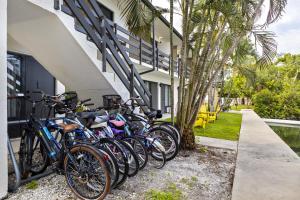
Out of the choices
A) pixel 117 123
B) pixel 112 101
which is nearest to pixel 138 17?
pixel 112 101

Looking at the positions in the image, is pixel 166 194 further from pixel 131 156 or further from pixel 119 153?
pixel 119 153

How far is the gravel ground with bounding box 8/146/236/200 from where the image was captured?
338 centimetres

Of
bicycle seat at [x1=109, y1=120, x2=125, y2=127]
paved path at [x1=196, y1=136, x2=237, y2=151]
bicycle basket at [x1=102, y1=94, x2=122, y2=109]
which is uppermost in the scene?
bicycle basket at [x1=102, y1=94, x2=122, y2=109]

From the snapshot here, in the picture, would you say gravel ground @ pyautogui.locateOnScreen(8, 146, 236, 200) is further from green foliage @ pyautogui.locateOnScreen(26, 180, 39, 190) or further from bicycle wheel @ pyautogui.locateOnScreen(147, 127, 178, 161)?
bicycle wheel @ pyautogui.locateOnScreen(147, 127, 178, 161)

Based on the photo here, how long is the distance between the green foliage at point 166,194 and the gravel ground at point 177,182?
0.06 metres

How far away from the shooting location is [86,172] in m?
3.21

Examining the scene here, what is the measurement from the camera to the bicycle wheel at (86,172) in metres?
3.08

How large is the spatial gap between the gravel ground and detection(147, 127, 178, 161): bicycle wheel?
0.76 ft

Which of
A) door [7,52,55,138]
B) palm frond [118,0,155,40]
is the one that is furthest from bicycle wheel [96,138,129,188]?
palm frond [118,0,155,40]

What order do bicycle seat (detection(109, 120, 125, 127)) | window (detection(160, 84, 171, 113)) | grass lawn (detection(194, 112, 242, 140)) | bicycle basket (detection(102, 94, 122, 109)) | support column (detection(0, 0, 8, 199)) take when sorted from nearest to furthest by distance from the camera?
support column (detection(0, 0, 8, 199)) → bicycle seat (detection(109, 120, 125, 127)) → bicycle basket (detection(102, 94, 122, 109)) → grass lawn (detection(194, 112, 242, 140)) → window (detection(160, 84, 171, 113))

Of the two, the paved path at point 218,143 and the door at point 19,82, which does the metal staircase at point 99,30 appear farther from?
the paved path at point 218,143

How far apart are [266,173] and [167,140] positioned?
1926 millimetres

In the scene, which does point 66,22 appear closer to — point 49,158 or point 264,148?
point 49,158

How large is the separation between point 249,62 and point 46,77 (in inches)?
435
